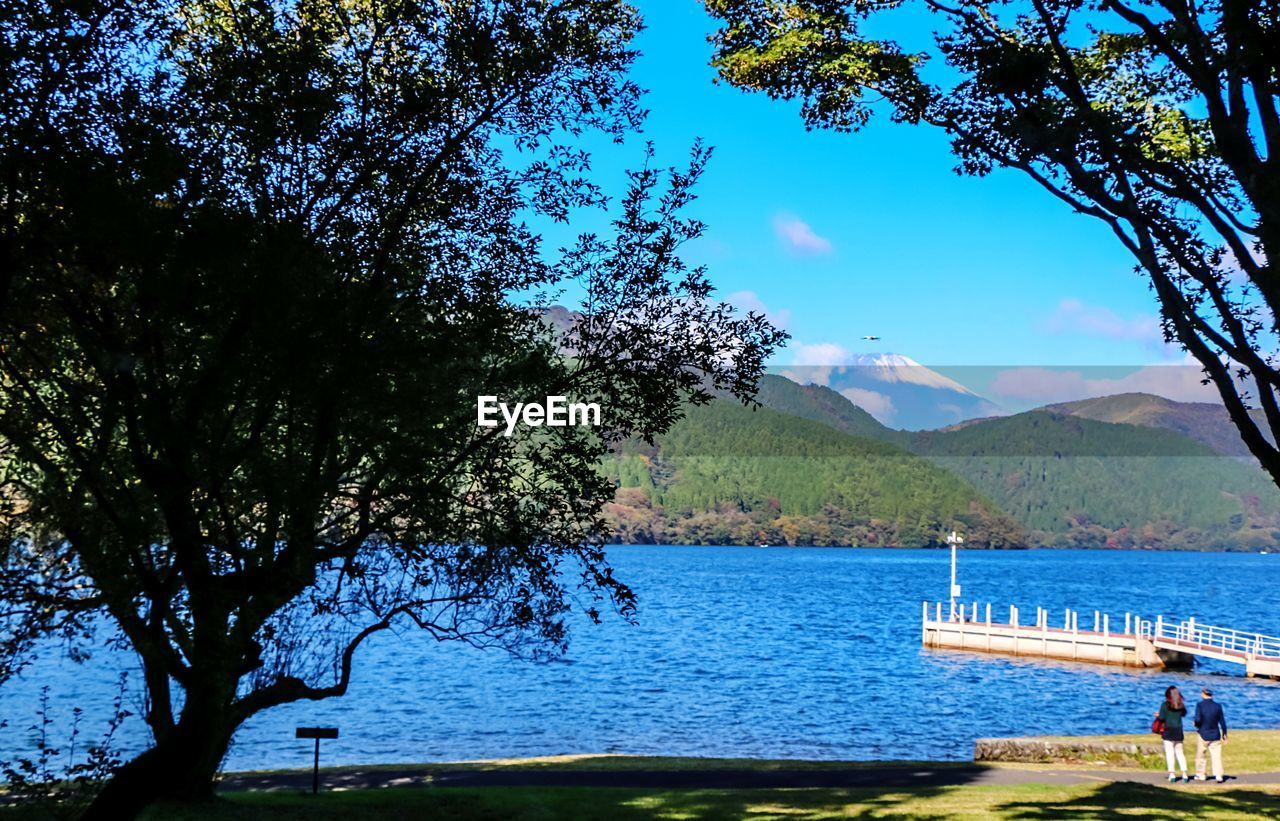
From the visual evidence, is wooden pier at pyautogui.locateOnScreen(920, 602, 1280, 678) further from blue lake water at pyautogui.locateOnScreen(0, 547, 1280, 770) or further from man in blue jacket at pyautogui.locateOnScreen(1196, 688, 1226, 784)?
man in blue jacket at pyautogui.locateOnScreen(1196, 688, 1226, 784)

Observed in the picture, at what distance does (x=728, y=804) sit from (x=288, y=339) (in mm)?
10878

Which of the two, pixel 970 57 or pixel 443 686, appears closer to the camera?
pixel 970 57

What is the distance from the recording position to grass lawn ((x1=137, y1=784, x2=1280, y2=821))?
1571 cm

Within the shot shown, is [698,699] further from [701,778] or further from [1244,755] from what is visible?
[701,778]

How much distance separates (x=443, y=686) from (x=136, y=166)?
165 feet

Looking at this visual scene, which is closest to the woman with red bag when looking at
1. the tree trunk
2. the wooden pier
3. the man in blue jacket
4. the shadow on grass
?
the man in blue jacket

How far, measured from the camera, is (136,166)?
957cm

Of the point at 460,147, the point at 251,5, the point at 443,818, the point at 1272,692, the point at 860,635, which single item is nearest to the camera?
the point at 251,5

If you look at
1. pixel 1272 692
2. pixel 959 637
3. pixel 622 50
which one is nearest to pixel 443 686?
pixel 959 637

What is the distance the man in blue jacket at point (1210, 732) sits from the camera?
21109mm

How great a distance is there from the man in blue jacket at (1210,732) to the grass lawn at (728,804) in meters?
1.93

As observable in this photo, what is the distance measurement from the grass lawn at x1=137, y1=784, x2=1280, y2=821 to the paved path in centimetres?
158

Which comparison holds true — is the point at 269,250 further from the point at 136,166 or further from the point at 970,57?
the point at 970,57

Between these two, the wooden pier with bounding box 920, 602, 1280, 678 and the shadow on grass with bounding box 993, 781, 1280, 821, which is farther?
the wooden pier with bounding box 920, 602, 1280, 678
